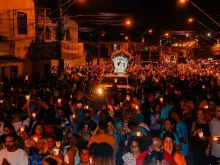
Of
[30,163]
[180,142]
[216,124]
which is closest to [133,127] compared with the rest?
[180,142]

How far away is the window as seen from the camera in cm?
2789

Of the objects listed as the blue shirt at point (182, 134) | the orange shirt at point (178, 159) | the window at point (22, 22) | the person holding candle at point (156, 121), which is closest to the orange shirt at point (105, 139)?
the blue shirt at point (182, 134)

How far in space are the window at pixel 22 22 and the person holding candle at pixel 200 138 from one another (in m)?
20.9

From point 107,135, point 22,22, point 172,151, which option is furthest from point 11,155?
point 22,22

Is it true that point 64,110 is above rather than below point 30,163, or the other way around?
above

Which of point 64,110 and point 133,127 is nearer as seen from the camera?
point 133,127

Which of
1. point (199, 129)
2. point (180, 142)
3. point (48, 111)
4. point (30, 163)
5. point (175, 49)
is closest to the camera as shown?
point (30, 163)

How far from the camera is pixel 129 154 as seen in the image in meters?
6.66

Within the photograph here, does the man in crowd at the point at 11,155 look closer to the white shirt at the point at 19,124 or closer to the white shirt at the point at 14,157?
the white shirt at the point at 14,157

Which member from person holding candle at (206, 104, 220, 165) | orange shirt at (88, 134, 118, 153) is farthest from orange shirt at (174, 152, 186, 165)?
person holding candle at (206, 104, 220, 165)

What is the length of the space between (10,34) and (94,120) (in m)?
18.5

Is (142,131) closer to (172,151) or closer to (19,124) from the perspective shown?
(172,151)

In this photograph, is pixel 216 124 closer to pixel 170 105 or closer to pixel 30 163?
pixel 170 105

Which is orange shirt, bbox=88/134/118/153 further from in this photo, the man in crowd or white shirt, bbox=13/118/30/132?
white shirt, bbox=13/118/30/132
